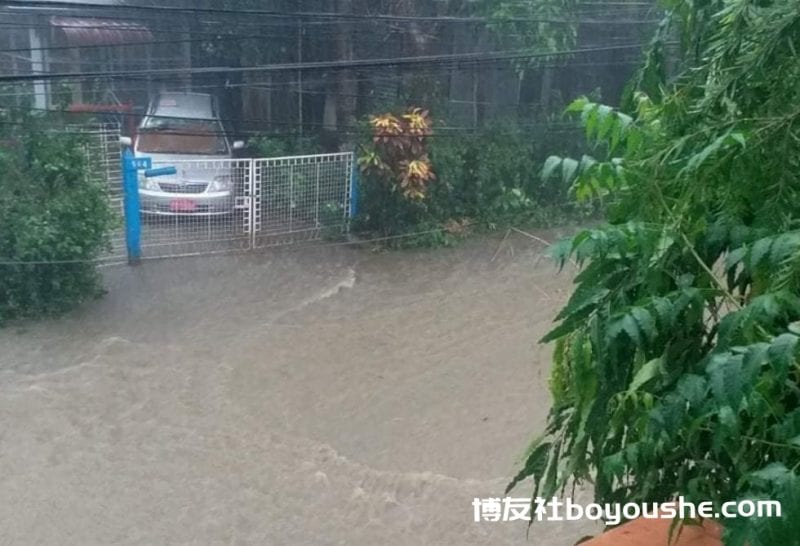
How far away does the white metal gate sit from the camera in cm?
830

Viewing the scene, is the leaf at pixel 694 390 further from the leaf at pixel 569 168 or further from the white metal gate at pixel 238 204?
the white metal gate at pixel 238 204

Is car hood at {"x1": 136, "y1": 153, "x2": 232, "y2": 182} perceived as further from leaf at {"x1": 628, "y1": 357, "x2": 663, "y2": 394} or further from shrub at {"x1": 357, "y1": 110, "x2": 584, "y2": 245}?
leaf at {"x1": 628, "y1": 357, "x2": 663, "y2": 394}

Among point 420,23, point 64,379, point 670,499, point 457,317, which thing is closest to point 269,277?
point 457,317

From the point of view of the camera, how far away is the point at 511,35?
9.35 m

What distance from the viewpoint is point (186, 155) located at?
929cm

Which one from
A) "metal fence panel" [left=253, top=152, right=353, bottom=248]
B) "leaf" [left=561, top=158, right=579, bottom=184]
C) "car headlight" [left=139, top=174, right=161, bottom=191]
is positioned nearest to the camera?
"leaf" [left=561, top=158, right=579, bottom=184]

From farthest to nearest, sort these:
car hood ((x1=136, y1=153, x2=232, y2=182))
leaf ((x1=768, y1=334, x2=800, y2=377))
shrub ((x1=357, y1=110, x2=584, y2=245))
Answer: shrub ((x1=357, y1=110, x2=584, y2=245)), car hood ((x1=136, y1=153, x2=232, y2=182)), leaf ((x1=768, y1=334, x2=800, y2=377))

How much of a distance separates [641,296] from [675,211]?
0.24 meters

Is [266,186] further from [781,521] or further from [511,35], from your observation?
[781,521]

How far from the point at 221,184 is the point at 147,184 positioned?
627 mm

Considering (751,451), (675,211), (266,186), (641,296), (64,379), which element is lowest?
(64,379)

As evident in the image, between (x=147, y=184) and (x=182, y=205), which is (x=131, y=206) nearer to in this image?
(x=147, y=184)

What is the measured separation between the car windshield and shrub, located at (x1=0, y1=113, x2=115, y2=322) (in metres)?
1.77

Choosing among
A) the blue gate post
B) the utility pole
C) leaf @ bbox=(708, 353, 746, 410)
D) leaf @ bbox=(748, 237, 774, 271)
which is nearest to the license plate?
the blue gate post
